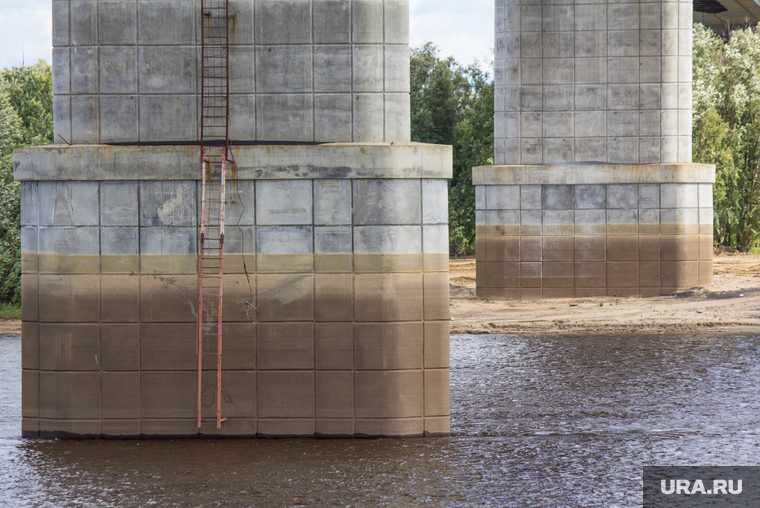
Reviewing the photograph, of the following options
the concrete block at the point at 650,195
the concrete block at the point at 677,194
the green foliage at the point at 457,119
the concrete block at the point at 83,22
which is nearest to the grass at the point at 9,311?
the concrete block at the point at 83,22

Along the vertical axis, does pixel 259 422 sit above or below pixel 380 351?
below

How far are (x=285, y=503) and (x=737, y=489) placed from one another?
12.9ft

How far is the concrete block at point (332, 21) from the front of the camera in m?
8.72

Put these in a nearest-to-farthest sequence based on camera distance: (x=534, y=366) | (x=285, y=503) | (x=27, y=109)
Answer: (x=285, y=503), (x=534, y=366), (x=27, y=109)

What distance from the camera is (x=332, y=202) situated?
861 centimetres

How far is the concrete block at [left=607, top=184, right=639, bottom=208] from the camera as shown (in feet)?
70.2

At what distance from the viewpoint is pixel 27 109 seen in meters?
33.5

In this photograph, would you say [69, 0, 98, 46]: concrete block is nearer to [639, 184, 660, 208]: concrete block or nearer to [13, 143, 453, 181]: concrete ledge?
[13, 143, 453, 181]: concrete ledge

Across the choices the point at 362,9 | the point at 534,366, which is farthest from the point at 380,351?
the point at 534,366

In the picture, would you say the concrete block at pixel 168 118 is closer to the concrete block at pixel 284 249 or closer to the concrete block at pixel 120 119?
the concrete block at pixel 120 119

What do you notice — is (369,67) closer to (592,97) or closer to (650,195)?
(592,97)

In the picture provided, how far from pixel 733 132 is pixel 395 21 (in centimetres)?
3160

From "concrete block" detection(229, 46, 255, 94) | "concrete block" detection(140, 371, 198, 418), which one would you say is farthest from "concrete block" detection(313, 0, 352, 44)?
"concrete block" detection(140, 371, 198, 418)

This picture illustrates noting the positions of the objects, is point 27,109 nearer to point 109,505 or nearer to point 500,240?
point 500,240
